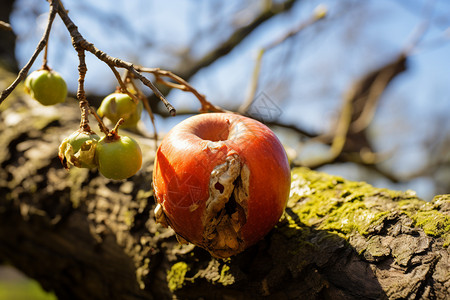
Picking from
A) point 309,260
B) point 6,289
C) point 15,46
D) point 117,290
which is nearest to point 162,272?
point 117,290

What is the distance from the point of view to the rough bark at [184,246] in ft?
3.13

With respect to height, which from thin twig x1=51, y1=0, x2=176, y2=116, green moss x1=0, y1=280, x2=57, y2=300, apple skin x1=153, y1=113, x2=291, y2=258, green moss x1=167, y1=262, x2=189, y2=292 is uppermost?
thin twig x1=51, y1=0, x2=176, y2=116

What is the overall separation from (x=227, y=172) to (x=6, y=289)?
6.07 meters

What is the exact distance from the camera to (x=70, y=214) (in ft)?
5.34

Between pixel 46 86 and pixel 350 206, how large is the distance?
1.02 metres

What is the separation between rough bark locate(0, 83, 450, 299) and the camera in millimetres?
953

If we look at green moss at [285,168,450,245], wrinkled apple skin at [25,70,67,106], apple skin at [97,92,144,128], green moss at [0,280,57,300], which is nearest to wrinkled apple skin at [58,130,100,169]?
apple skin at [97,92,144,128]

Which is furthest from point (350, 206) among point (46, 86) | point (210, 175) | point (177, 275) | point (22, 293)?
point (22, 293)

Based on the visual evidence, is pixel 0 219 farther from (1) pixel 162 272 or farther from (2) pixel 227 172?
(2) pixel 227 172

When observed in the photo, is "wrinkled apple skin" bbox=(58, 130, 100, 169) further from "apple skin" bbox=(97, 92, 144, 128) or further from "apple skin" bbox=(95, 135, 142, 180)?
"apple skin" bbox=(97, 92, 144, 128)

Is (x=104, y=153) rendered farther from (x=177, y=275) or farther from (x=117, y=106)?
(x=177, y=275)

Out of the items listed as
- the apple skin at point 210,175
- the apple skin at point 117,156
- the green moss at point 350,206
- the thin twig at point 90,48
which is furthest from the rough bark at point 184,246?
the thin twig at point 90,48

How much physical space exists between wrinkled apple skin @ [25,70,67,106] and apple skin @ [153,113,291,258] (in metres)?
0.39

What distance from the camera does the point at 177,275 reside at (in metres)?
1.22
